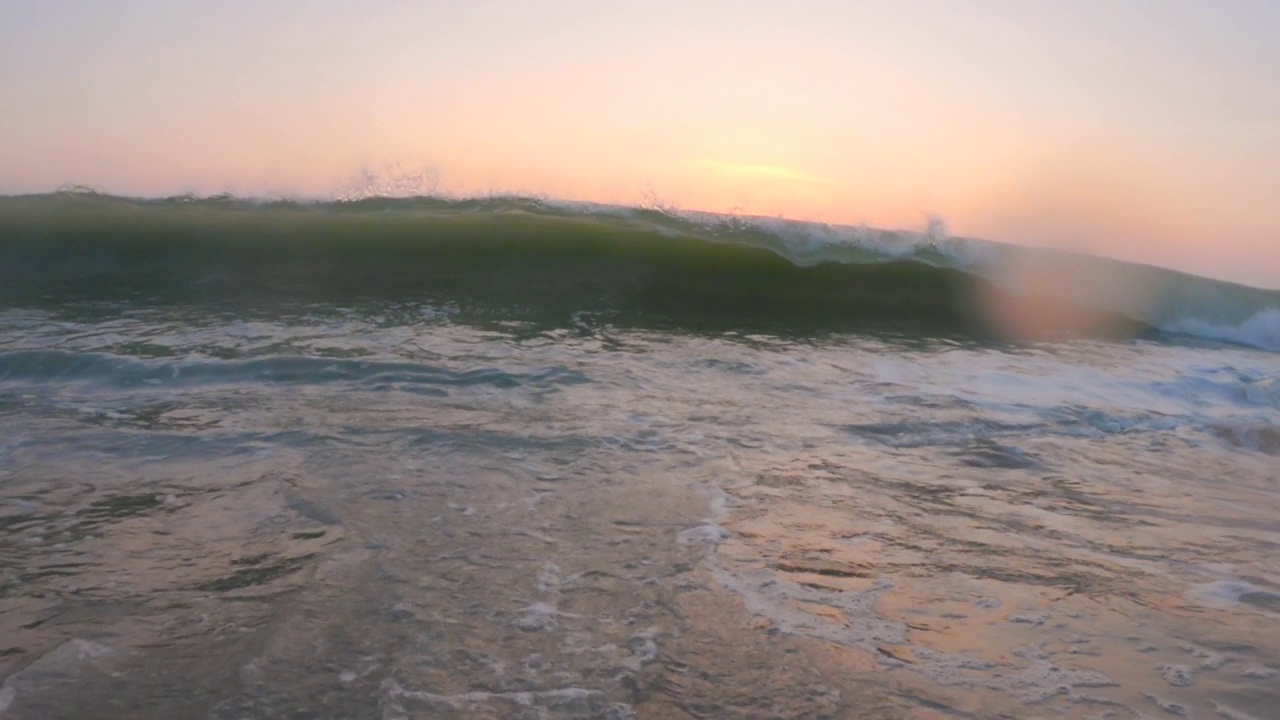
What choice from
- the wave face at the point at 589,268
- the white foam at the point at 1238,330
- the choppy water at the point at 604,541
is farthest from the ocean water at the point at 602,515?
the white foam at the point at 1238,330

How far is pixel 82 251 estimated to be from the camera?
29.2ft

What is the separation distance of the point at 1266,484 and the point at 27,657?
176 inches

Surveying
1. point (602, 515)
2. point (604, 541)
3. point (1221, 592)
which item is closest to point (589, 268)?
point (602, 515)

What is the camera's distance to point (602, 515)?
122 inches

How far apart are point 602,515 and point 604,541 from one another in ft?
0.76

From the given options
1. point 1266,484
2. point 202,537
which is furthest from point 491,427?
point 1266,484

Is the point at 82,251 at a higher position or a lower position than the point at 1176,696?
higher

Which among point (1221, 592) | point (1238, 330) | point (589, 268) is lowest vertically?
point (1221, 592)

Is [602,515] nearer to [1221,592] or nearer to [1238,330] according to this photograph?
[1221,592]

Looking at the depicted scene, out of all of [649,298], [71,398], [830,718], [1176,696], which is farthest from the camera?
[649,298]

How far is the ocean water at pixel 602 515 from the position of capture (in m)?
2.06

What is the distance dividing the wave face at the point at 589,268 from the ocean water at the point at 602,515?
39cm

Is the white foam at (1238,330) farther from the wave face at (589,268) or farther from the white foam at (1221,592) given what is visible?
the white foam at (1221,592)

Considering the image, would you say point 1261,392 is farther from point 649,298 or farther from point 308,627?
point 308,627
